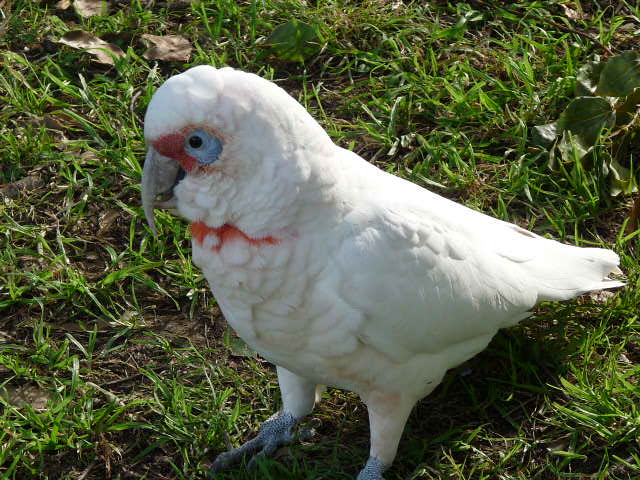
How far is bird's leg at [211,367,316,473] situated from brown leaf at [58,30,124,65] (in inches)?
87.8

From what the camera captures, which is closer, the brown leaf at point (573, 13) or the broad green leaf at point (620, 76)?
the broad green leaf at point (620, 76)

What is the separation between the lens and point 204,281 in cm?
365

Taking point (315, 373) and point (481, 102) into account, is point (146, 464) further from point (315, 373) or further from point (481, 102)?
point (481, 102)

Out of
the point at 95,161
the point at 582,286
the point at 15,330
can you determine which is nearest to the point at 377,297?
the point at 582,286

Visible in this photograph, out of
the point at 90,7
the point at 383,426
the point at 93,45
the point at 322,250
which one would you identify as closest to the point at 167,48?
the point at 93,45

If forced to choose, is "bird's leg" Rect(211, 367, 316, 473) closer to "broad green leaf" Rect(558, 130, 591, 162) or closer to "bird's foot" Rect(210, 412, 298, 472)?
"bird's foot" Rect(210, 412, 298, 472)

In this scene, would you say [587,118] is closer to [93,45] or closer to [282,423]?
[282,423]

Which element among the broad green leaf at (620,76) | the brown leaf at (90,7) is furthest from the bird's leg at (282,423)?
the brown leaf at (90,7)

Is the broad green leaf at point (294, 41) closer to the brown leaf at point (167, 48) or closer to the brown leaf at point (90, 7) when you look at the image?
the brown leaf at point (167, 48)

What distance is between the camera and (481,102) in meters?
4.15

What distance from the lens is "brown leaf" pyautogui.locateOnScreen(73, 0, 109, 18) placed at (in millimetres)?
4707

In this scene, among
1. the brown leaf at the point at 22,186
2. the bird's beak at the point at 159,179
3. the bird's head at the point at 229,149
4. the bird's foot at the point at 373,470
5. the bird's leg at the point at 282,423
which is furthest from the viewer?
the brown leaf at the point at 22,186

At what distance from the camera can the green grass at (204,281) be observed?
123 inches

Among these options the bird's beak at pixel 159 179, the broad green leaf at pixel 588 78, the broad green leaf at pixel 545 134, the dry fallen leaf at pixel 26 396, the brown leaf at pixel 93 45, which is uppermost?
the bird's beak at pixel 159 179
